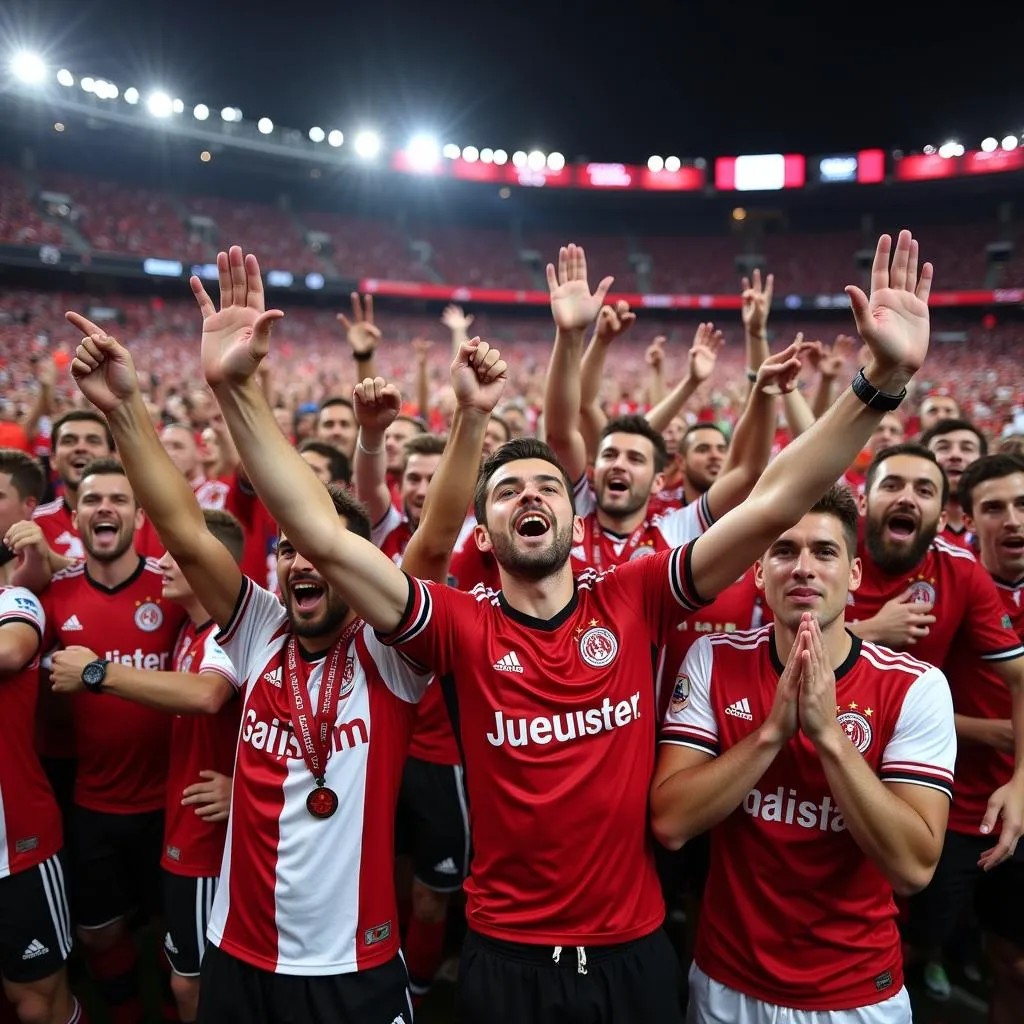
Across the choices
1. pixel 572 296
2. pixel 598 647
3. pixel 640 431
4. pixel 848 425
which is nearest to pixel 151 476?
pixel 598 647

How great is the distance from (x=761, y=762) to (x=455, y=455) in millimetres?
1311

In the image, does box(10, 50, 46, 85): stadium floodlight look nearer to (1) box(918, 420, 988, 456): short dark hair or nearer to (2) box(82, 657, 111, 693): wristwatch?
(2) box(82, 657, 111, 693): wristwatch

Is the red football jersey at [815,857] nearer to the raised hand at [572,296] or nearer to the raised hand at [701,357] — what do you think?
the raised hand at [572,296]

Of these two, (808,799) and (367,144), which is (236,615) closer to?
(808,799)

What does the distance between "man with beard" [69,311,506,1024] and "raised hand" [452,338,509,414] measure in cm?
1

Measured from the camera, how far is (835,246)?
116 ft

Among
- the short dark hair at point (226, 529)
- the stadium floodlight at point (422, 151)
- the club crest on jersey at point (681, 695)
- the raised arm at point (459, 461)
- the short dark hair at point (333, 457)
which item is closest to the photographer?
the club crest on jersey at point (681, 695)

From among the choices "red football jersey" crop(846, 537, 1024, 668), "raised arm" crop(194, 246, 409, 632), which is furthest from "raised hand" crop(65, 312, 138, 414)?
"red football jersey" crop(846, 537, 1024, 668)

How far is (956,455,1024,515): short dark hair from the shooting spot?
10.8 feet

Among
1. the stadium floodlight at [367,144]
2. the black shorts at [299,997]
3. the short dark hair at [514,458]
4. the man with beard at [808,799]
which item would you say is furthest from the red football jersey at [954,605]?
the stadium floodlight at [367,144]

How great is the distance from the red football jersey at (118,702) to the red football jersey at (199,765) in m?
0.25

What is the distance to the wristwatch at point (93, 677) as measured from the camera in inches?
101

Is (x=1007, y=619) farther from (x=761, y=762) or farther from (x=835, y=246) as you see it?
(x=835, y=246)

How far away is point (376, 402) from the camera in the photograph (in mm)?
2908
